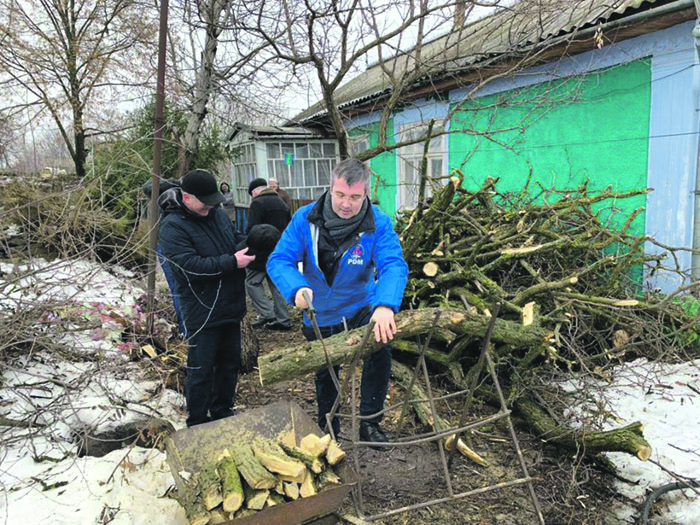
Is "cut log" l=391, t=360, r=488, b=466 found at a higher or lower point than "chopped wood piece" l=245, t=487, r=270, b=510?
lower

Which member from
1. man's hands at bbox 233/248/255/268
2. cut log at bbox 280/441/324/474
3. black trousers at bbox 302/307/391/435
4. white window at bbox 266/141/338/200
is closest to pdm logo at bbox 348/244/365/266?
black trousers at bbox 302/307/391/435

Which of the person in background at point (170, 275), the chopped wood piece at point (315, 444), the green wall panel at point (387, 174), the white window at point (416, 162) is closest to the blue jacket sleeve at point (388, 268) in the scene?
the chopped wood piece at point (315, 444)

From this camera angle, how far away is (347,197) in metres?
2.47

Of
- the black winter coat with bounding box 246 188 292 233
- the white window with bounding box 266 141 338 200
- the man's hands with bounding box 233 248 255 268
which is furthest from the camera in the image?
the white window with bounding box 266 141 338 200

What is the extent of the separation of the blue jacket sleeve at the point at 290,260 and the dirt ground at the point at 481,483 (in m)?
0.80

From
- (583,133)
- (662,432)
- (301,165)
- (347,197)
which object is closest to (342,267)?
(347,197)

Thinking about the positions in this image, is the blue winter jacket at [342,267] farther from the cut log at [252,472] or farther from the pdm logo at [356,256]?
the cut log at [252,472]

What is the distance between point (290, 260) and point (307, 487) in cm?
113

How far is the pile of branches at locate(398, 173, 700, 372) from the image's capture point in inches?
146

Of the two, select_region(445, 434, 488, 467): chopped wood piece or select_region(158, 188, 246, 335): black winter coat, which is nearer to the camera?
select_region(158, 188, 246, 335): black winter coat

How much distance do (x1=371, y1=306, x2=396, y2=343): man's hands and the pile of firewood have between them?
0.51 metres

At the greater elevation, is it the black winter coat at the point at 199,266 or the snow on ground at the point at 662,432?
the black winter coat at the point at 199,266

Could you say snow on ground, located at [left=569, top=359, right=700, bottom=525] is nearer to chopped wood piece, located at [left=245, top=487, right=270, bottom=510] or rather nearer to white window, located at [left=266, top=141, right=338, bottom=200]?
chopped wood piece, located at [left=245, top=487, right=270, bottom=510]

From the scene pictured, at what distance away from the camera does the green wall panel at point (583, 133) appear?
4911 mm
